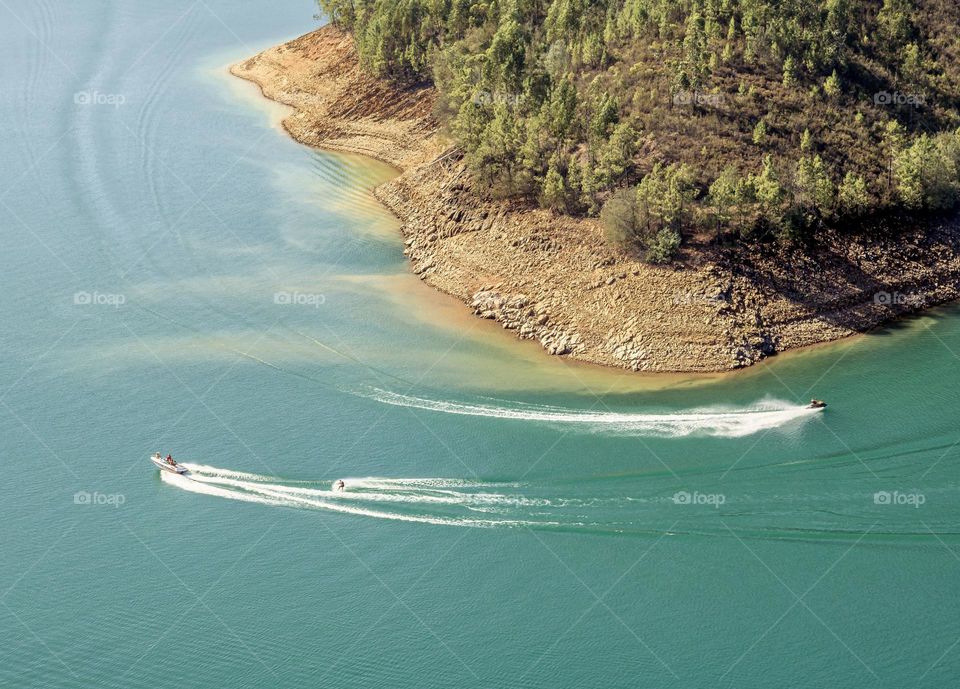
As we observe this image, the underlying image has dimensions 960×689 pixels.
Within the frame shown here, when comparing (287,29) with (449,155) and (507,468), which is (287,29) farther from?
(507,468)

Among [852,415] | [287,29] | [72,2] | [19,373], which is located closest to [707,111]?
[852,415]

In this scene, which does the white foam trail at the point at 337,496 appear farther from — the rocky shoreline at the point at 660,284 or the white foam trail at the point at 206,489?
the rocky shoreline at the point at 660,284

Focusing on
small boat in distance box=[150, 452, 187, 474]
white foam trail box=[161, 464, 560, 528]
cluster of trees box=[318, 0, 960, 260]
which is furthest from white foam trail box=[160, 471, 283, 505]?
cluster of trees box=[318, 0, 960, 260]

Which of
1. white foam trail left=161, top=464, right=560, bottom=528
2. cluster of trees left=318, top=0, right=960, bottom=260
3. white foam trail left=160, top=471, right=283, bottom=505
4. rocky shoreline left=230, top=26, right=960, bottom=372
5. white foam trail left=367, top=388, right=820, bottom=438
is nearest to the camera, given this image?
white foam trail left=161, top=464, right=560, bottom=528

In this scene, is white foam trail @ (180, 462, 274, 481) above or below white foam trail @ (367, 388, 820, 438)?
above

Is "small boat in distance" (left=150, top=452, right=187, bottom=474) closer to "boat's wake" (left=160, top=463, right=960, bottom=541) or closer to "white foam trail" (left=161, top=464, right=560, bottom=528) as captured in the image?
"white foam trail" (left=161, top=464, right=560, bottom=528)

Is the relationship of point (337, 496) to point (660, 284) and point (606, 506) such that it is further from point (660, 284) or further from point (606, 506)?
point (660, 284)

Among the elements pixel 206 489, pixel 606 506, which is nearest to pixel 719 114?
pixel 606 506

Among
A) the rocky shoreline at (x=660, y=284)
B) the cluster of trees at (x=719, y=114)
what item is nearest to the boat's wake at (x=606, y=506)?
the rocky shoreline at (x=660, y=284)
